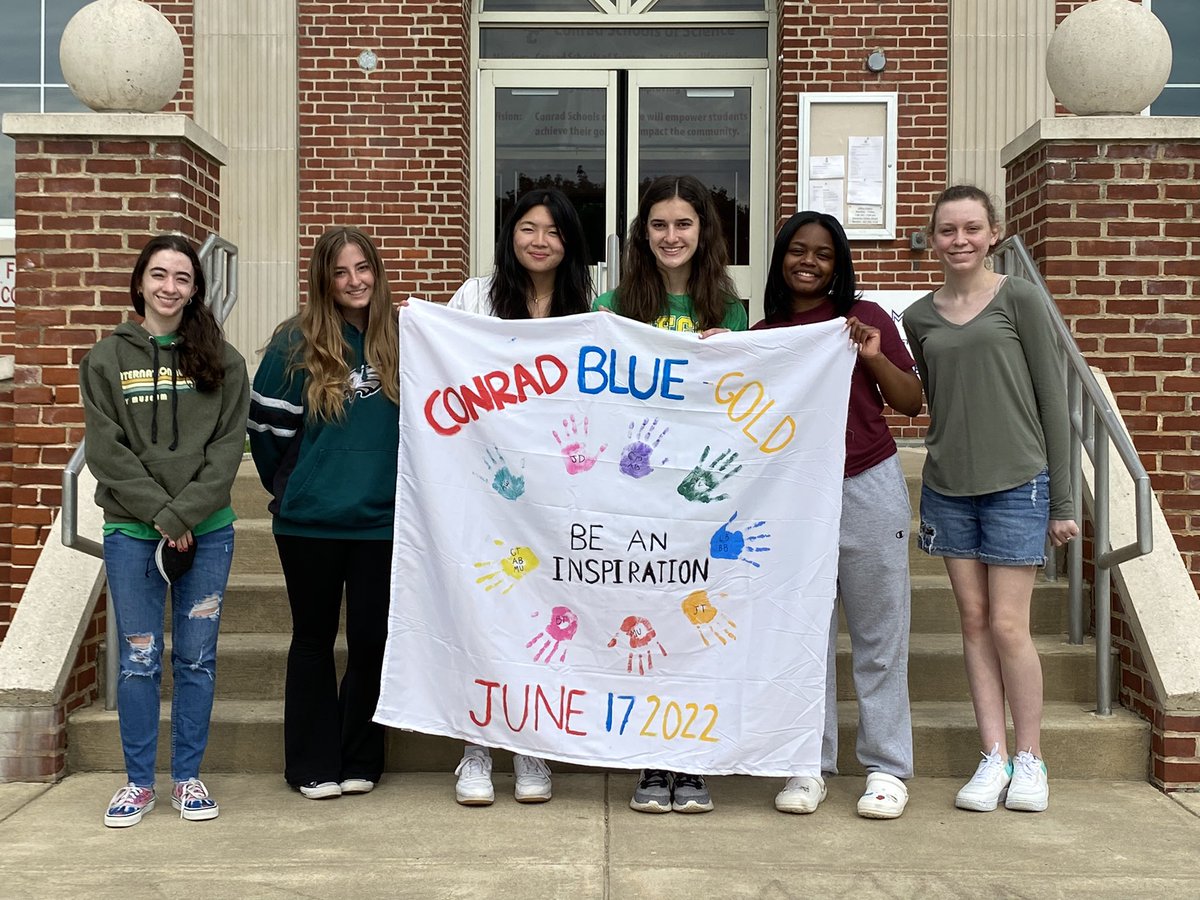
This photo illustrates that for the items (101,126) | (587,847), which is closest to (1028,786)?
(587,847)

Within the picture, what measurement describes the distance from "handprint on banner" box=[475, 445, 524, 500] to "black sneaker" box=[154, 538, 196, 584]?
95 cm

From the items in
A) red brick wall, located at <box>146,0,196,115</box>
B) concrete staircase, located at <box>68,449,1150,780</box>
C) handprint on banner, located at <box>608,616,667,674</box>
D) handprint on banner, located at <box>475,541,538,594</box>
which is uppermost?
red brick wall, located at <box>146,0,196,115</box>

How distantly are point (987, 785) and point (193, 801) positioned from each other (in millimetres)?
2505

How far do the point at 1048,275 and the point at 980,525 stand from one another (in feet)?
5.38

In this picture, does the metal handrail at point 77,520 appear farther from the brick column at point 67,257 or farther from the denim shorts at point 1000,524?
the denim shorts at point 1000,524

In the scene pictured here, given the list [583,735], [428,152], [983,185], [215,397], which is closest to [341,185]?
[428,152]

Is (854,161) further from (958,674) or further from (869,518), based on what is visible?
(869,518)

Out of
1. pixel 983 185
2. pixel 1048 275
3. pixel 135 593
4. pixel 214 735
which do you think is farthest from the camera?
pixel 983 185

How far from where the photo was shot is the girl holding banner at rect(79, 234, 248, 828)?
4.01 m

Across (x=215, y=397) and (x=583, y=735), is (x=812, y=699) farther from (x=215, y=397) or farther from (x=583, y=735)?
(x=215, y=397)

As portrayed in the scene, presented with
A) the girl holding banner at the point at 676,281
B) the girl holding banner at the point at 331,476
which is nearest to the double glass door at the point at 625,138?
the girl holding banner at the point at 676,281

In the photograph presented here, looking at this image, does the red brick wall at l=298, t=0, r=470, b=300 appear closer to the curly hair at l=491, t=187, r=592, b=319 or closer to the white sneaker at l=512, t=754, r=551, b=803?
the curly hair at l=491, t=187, r=592, b=319

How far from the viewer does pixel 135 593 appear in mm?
4055

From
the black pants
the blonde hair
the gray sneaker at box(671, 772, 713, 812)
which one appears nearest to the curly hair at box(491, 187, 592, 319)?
the blonde hair
